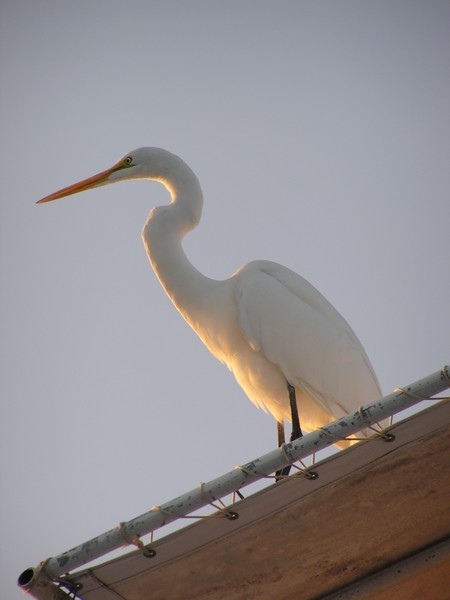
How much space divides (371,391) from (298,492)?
324 cm

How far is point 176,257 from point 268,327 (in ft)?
2.27

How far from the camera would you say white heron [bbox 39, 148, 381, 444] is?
5.18 m

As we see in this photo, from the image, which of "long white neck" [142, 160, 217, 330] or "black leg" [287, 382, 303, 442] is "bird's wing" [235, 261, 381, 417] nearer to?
"black leg" [287, 382, 303, 442]

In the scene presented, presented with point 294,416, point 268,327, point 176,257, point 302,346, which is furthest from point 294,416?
point 176,257

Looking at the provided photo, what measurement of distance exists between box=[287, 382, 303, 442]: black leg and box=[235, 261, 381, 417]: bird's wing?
5cm

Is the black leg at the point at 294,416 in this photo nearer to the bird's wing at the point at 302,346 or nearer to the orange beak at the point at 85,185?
the bird's wing at the point at 302,346

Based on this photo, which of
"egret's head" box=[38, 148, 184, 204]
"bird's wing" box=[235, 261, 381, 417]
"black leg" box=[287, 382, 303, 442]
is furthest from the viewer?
"egret's head" box=[38, 148, 184, 204]

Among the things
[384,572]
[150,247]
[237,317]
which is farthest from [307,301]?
[384,572]

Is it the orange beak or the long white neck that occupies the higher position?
the orange beak

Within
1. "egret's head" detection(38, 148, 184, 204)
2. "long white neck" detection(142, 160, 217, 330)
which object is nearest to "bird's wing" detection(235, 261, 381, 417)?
"long white neck" detection(142, 160, 217, 330)

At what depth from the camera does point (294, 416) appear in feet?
16.6

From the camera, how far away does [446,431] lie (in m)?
2.03

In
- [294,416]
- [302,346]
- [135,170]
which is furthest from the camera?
[135,170]

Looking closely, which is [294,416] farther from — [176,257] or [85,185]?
[85,185]
